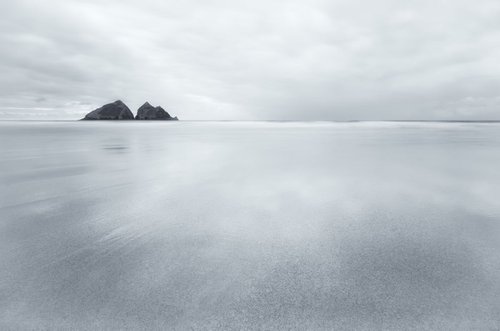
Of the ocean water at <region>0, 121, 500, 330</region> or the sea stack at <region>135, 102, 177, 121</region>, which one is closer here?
the ocean water at <region>0, 121, 500, 330</region>

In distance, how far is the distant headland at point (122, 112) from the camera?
148m

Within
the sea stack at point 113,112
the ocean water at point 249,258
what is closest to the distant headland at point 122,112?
the sea stack at point 113,112

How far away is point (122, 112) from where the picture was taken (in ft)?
487

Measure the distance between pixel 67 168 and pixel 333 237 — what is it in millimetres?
9547

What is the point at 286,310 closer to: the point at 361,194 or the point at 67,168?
the point at 361,194

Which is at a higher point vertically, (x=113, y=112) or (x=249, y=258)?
(x=113, y=112)

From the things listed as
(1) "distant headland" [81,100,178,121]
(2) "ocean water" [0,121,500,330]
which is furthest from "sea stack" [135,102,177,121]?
(2) "ocean water" [0,121,500,330]

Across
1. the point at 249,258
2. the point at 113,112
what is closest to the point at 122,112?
the point at 113,112

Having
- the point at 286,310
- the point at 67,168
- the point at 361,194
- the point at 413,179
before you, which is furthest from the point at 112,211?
the point at 413,179

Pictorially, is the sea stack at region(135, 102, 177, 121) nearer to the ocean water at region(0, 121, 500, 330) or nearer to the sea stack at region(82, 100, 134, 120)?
the sea stack at region(82, 100, 134, 120)

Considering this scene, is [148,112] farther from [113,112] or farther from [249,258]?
[249,258]

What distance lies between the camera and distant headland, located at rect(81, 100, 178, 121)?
5812 inches

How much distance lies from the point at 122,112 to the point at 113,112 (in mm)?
4746

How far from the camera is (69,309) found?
230 centimetres
